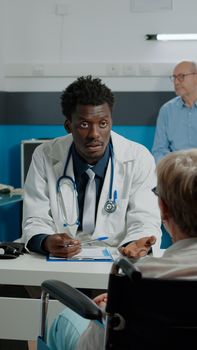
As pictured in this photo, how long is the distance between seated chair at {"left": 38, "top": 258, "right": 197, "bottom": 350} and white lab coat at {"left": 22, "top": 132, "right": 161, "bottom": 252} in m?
A: 0.92

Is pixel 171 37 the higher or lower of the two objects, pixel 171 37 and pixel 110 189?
the higher

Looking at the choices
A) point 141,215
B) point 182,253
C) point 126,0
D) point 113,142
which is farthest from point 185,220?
point 126,0

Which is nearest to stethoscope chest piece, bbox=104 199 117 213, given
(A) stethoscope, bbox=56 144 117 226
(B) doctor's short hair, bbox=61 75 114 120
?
(A) stethoscope, bbox=56 144 117 226

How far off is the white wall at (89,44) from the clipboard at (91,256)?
2.82 meters

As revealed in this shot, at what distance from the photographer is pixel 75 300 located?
1.33 meters

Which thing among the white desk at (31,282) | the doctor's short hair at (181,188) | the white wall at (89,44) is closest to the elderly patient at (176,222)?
the doctor's short hair at (181,188)

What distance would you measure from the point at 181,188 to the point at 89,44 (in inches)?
143

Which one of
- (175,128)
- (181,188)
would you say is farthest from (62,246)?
(175,128)

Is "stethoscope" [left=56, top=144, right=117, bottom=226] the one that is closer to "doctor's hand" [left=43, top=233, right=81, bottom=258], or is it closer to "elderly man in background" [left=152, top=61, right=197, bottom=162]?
"doctor's hand" [left=43, top=233, right=81, bottom=258]

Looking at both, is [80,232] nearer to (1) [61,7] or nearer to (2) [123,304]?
(2) [123,304]

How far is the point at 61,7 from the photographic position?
4.71 m

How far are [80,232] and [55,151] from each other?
350 millimetres

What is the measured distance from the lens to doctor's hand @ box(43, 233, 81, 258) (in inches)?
75.5

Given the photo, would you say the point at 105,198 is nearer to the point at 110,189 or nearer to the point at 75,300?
the point at 110,189
